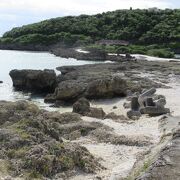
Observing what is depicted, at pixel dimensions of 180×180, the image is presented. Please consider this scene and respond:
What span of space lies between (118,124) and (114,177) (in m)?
11.1

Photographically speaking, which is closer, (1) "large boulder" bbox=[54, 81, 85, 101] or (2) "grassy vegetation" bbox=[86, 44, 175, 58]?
(1) "large boulder" bbox=[54, 81, 85, 101]

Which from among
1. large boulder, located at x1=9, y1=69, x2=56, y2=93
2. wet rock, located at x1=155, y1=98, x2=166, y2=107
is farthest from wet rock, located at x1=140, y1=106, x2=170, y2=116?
large boulder, located at x1=9, y1=69, x2=56, y2=93

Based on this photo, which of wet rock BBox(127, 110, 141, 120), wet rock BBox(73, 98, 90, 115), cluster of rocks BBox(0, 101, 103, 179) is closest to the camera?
cluster of rocks BBox(0, 101, 103, 179)

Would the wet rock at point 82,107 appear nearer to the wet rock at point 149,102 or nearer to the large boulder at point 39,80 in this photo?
the wet rock at point 149,102

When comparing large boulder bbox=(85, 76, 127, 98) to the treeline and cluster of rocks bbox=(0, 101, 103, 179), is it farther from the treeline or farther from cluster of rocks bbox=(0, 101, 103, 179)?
the treeline

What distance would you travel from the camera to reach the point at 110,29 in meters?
144

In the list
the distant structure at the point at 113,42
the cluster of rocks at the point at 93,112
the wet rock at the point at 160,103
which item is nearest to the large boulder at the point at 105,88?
the wet rock at the point at 160,103

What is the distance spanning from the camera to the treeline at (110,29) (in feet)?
429

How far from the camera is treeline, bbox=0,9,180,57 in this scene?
131m

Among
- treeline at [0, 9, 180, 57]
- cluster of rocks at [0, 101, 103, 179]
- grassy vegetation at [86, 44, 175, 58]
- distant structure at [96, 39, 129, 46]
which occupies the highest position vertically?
cluster of rocks at [0, 101, 103, 179]

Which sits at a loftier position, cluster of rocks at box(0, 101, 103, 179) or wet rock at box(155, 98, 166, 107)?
cluster of rocks at box(0, 101, 103, 179)

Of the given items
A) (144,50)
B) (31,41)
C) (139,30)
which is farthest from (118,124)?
(31,41)

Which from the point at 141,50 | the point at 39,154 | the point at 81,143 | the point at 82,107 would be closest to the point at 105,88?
the point at 82,107

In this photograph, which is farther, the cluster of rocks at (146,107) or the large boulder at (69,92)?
the large boulder at (69,92)
